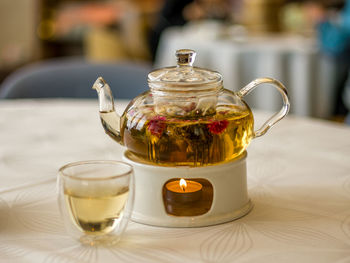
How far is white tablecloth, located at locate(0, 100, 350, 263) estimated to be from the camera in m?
0.54

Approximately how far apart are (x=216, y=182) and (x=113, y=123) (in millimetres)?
153

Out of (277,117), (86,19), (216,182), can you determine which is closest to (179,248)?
(216,182)

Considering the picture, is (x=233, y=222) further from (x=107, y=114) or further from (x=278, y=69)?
(x=278, y=69)

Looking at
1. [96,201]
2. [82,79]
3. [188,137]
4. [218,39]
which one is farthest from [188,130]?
[218,39]

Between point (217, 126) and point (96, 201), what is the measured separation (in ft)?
0.52

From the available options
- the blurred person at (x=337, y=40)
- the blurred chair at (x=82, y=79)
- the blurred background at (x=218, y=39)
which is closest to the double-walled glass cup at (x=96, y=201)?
the blurred chair at (x=82, y=79)

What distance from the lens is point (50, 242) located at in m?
0.56

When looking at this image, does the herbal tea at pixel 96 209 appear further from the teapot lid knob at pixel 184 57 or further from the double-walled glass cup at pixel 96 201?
the teapot lid knob at pixel 184 57

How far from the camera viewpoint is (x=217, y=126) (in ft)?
1.92

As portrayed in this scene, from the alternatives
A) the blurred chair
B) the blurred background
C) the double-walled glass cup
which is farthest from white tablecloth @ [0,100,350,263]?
the blurred background

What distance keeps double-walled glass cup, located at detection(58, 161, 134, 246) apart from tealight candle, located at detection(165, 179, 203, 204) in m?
0.07

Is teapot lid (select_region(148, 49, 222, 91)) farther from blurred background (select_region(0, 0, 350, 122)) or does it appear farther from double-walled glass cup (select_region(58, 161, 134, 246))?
blurred background (select_region(0, 0, 350, 122))

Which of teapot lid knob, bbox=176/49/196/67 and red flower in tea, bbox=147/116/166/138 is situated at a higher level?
teapot lid knob, bbox=176/49/196/67

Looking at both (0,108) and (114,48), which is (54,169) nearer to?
(0,108)
